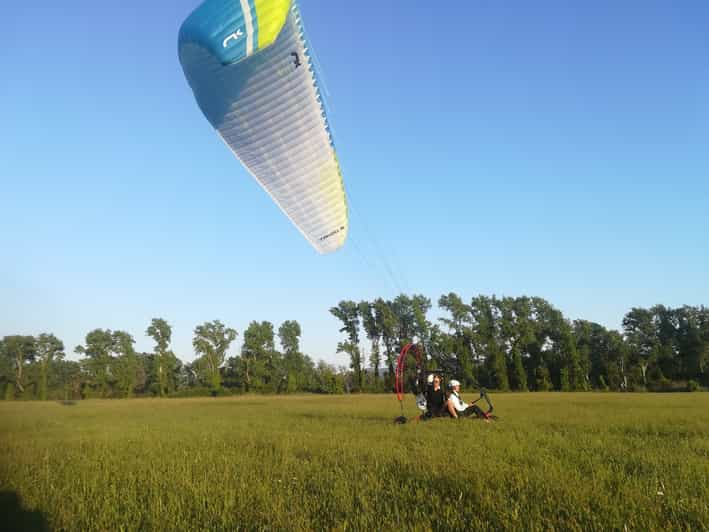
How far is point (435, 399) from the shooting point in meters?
11.2

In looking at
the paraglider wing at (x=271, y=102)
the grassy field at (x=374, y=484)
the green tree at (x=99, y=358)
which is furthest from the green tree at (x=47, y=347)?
the green tree at (x=99, y=358)

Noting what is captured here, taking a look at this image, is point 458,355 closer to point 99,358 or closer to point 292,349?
point 292,349

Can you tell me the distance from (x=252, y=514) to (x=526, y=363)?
66878 millimetres

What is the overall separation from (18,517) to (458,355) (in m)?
60.8

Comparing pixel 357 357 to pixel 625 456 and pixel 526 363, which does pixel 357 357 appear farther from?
pixel 625 456

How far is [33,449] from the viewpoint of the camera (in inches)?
316

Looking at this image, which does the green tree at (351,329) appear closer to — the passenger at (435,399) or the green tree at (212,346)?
the green tree at (212,346)

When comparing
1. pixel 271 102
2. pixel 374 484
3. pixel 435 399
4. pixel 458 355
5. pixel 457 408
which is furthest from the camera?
pixel 458 355

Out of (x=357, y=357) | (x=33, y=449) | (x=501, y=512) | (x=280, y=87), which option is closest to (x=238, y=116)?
(x=280, y=87)

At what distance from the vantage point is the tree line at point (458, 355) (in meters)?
→ 59.7

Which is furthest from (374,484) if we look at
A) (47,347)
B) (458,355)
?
(458,355)

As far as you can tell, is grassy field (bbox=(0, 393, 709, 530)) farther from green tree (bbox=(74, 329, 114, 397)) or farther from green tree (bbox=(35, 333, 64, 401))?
green tree (bbox=(74, 329, 114, 397))

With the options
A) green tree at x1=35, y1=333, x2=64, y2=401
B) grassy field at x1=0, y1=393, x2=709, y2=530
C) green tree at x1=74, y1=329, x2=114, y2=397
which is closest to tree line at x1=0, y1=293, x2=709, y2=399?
green tree at x1=74, y1=329, x2=114, y2=397

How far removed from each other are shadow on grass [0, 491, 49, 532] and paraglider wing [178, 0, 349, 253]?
6951 mm
